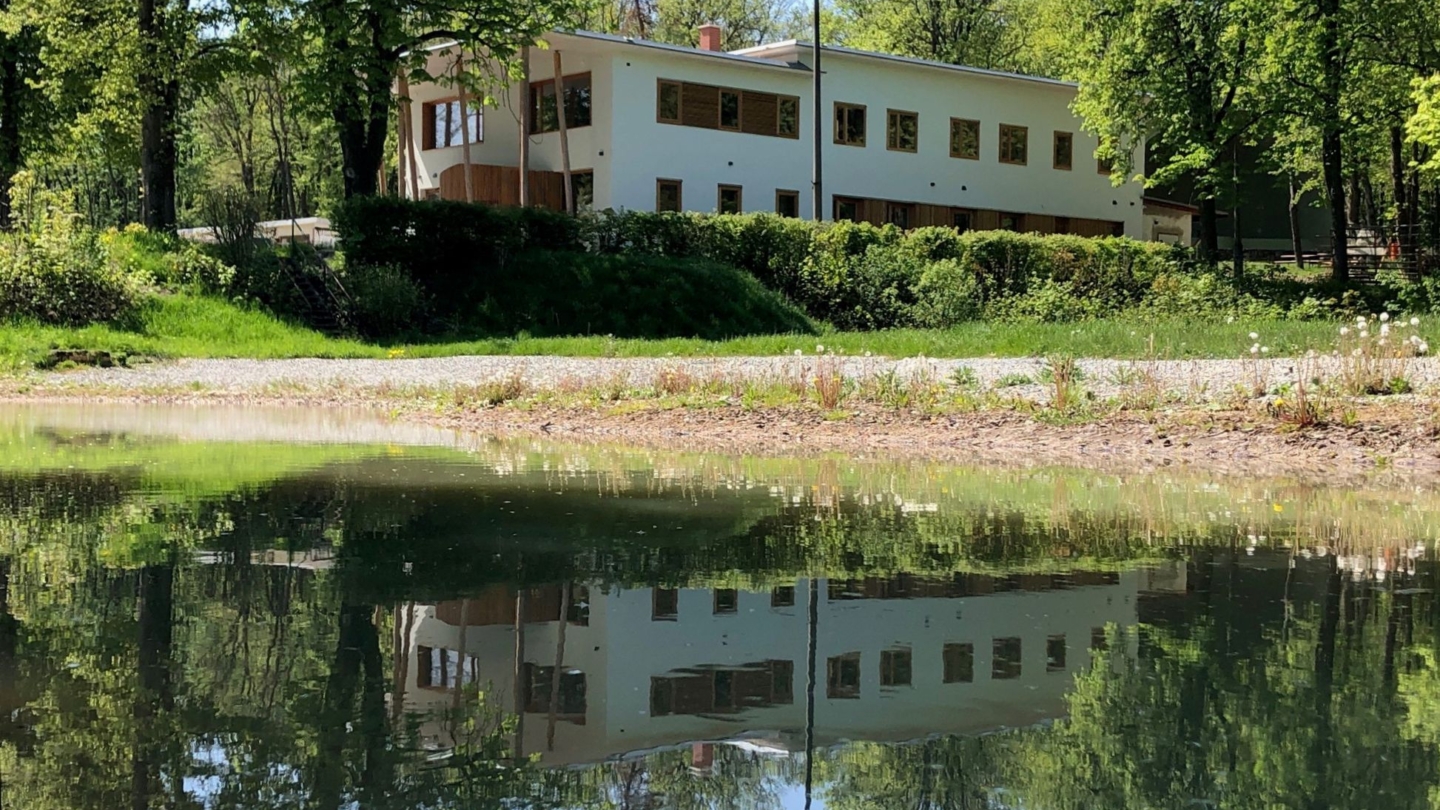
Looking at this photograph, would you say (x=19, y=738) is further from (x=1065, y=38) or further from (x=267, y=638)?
(x=1065, y=38)

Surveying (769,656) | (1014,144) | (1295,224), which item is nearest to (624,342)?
(769,656)

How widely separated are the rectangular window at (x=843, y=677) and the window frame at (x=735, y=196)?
36.7m

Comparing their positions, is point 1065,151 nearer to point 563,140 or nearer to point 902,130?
point 902,130

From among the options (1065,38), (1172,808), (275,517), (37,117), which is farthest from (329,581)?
(1065,38)

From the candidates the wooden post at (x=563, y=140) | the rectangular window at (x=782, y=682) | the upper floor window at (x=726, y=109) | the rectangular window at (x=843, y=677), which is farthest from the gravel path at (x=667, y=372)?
the upper floor window at (x=726, y=109)

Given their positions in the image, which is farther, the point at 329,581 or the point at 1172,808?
the point at 329,581

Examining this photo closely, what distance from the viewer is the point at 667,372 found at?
16.0 meters

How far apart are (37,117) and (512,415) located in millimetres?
32203

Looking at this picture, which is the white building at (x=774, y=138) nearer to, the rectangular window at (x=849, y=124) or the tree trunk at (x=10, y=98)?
the rectangular window at (x=849, y=124)

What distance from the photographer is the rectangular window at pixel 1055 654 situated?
17.0 ft

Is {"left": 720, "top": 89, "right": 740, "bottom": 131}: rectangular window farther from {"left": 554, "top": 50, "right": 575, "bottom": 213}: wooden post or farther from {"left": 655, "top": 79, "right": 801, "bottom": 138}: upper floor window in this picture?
{"left": 554, "top": 50, "right": 575, "bottom": 213}: wooden post

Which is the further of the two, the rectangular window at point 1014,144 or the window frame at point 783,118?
the rectangular window at point 1014,144

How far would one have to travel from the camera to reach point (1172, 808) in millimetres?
3711

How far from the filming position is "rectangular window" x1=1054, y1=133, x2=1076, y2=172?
165 feet
